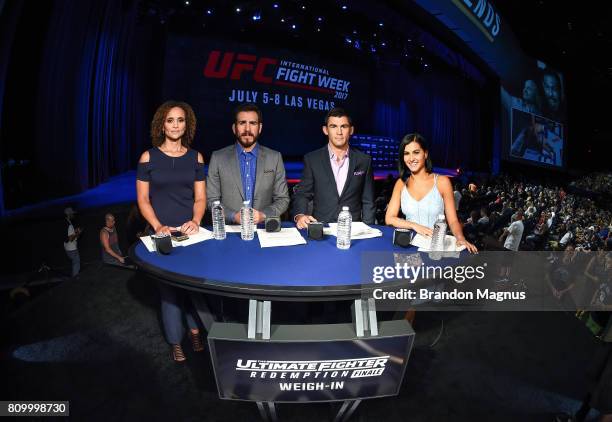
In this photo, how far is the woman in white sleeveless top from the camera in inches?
87.2

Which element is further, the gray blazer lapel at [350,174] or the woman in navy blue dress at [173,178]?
the gray blazer lapel at [350,174]

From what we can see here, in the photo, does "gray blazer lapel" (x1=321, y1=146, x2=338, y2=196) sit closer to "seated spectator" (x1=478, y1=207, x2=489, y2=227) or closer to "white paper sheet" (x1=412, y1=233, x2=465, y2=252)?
"white paper sheet" (x1=412, y1=233, x2=465, y2=252)

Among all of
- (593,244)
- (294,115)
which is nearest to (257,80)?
(294,115)

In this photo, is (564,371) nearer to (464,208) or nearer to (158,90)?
(464,208)

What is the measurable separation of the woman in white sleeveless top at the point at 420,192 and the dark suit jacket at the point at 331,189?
0.24 meters

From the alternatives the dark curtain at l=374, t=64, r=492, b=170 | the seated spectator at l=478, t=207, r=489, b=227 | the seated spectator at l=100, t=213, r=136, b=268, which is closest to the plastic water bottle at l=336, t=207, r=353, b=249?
the seated spectator at l=478, t=207, r=489, b=227

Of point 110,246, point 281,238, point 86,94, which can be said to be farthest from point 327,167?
point 86,94

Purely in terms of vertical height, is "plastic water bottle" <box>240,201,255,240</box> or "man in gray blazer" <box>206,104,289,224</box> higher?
"man in gray blazer" <box>206,104,289,224</box>

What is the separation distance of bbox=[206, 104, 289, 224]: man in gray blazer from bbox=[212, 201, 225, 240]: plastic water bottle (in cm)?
48

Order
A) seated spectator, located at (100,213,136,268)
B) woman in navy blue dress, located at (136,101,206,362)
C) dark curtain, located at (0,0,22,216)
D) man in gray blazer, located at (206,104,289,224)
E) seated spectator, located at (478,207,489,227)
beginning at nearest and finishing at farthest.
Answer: woman in navy blue dress, located at (136,101,206,362) < man in gray blazer, located at (206,104,289,224) < dark curtain, located at (0,0,22,216) < seated spectator, located at (478,207,489,227) < seated spectator, located at (100,213,136,268)

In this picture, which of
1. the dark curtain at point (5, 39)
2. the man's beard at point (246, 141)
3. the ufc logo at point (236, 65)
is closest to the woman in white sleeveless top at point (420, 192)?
the man's beard at point (246, 141)

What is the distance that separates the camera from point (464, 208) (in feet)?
14.5

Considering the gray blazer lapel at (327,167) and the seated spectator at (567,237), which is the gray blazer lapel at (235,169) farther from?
the seated spectator at (567,237)

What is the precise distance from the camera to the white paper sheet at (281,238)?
5.74 feet
